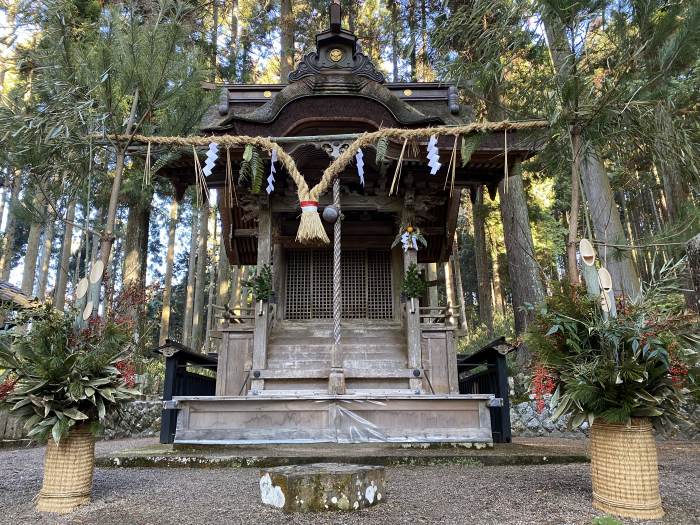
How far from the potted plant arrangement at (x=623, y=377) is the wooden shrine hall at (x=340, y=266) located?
2.42 metres

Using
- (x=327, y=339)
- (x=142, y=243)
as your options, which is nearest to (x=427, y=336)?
(x=327, y=339)

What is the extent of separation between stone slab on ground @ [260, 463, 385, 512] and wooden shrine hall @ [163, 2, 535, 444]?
2399 mm

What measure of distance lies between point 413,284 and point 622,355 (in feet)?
14.8

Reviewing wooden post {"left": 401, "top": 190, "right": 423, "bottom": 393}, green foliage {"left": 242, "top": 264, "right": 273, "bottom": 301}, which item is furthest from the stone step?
green foliage {"left": 242, "top": 264, "right": 273, "bottom": 301}

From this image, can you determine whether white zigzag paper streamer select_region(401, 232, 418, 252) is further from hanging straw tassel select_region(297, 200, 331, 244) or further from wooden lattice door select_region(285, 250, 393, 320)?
hanging straw tassel select_region(297, 200, 331, 244)

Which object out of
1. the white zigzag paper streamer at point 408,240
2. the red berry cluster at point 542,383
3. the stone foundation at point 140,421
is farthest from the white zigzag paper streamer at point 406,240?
the stone foundation at point 140,421

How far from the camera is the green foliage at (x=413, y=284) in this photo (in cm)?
725

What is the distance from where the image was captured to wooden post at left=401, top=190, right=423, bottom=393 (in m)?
6.88

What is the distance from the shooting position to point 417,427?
5305 millimetres

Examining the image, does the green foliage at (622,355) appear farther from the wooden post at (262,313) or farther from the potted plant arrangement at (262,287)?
the potted plant arrangement at (262,287)

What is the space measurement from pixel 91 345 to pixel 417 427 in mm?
3618

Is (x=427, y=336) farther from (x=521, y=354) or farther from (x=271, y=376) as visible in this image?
(x=521, y=354)

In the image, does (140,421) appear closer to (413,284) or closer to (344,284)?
(344,284)

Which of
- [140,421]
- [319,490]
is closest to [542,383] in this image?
[319,490]
